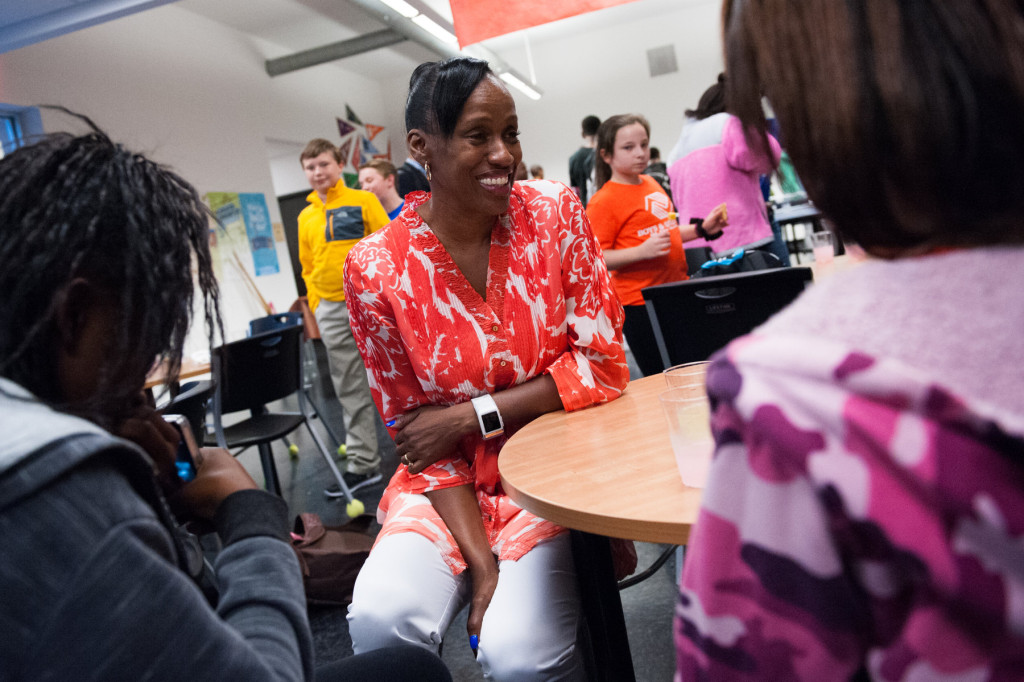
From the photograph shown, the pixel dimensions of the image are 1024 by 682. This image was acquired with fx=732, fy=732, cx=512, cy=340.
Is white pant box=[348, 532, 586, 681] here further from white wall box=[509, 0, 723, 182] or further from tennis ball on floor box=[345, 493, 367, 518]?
white wall box=[509, 0, 723, 182]

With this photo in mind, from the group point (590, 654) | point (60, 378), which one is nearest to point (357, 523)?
point (590, 654)

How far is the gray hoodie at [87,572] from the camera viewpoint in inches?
20.4

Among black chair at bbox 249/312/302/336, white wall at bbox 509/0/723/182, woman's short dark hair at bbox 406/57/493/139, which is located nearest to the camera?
woman's short dark hair at bbox 406/57/493/139

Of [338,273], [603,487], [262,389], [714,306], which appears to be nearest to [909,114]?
[603,487]

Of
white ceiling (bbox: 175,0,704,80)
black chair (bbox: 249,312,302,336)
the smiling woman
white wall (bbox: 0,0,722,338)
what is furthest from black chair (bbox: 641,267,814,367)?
white ceiling (bbox: 175,0,704,80)

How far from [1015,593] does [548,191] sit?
4.27 feet

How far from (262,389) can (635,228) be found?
177 centimetres

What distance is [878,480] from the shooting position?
36 cm

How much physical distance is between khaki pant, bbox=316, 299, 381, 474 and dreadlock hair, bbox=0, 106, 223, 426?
9.75ft

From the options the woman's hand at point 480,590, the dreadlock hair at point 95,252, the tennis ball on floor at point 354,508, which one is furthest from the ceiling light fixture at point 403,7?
the dreadlock hair at point 95,252

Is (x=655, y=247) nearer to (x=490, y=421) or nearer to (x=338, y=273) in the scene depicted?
(x=490, y=421)

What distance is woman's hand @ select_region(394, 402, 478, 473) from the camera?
1.38m

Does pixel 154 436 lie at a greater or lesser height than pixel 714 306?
greater

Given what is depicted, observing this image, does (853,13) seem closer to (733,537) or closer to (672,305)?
(733,537)
